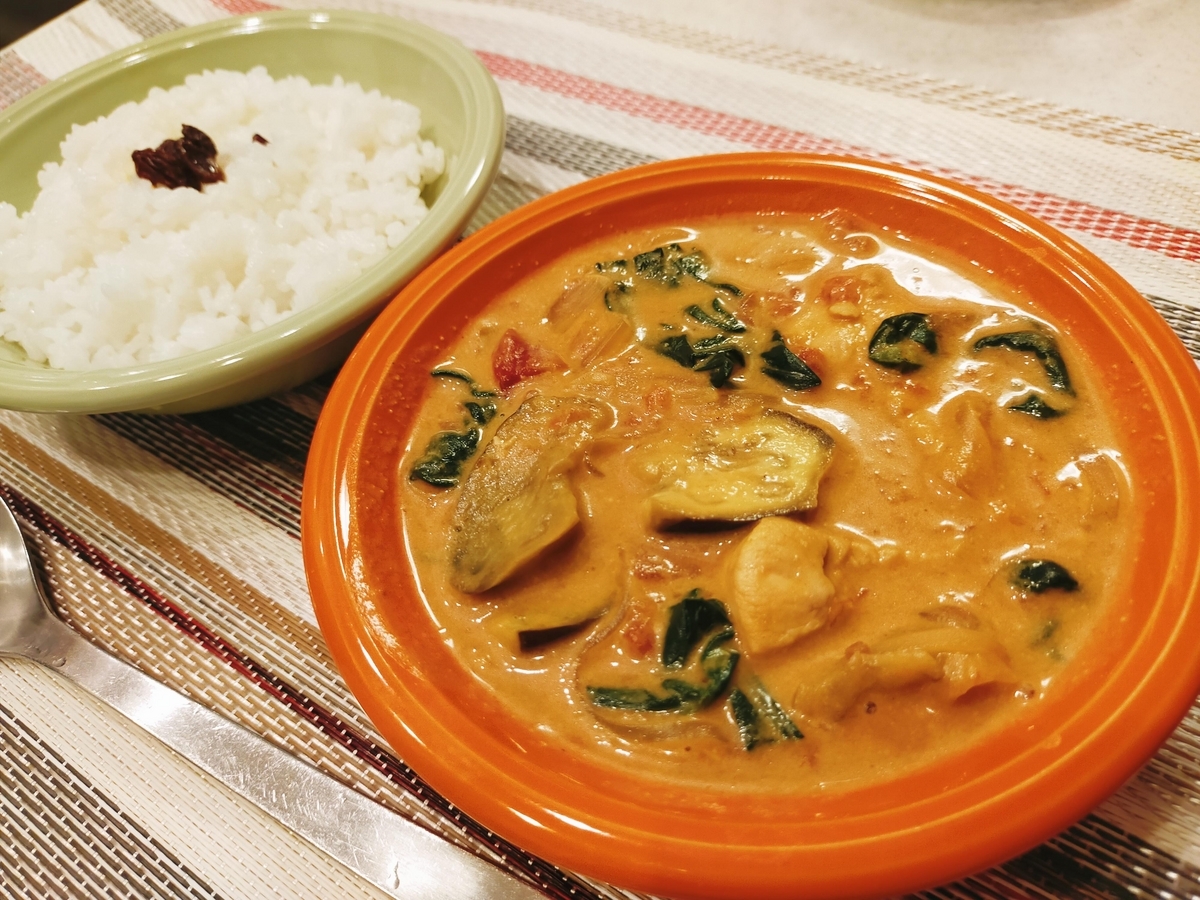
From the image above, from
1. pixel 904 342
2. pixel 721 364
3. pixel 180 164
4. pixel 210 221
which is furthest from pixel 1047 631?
pixel 180 164

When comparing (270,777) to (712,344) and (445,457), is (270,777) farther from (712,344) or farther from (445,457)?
(712,344)

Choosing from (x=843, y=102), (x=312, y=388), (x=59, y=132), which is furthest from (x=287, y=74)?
(x=843, y=102)

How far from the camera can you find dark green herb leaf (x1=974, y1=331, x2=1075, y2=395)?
1.67m

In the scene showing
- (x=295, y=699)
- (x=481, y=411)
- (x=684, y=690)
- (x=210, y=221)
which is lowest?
(x=295, y=699)

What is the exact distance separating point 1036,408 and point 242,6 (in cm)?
363

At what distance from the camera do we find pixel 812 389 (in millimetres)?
1745

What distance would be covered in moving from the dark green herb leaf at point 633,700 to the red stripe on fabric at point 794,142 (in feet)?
6.19

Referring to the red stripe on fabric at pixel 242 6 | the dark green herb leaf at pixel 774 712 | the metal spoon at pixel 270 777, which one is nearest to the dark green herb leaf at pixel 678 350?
the dark green herb leaf at pixel 774 712

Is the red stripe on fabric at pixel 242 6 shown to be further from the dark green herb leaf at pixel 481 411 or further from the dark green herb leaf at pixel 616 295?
the dark green herb leaf at pixel 481 411

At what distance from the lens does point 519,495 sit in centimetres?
158

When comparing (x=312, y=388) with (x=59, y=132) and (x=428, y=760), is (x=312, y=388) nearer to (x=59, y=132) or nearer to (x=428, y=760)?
(x=428, y=760)

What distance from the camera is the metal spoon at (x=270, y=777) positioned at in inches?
55.8

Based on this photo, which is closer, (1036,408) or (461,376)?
(1036,408)

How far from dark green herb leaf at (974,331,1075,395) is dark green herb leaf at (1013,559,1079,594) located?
1.41 feet
